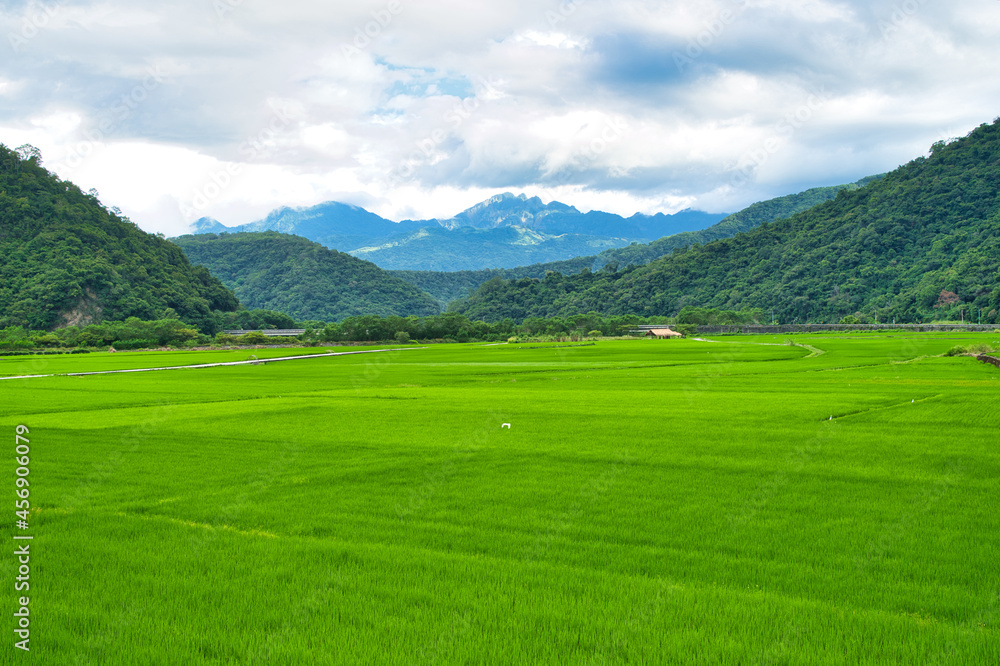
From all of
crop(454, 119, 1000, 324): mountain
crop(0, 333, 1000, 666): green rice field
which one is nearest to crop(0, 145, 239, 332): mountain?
crop(454, 119, 1000, 324): mountain

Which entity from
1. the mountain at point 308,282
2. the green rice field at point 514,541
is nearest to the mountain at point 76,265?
the mountain at point 308,282

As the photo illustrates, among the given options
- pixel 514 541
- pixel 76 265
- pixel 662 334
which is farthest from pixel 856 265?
pixel 514 541

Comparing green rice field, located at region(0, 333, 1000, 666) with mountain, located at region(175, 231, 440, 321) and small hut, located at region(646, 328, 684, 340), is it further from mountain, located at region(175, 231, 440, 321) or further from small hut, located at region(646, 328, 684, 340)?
mountain, located at region(175, 231, 440, 321)

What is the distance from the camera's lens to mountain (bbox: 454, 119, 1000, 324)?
389 ft

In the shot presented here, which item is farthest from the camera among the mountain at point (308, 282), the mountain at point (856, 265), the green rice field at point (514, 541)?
the mountain at point (308, 282)

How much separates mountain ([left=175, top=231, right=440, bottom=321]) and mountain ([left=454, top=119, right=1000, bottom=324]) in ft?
75.5

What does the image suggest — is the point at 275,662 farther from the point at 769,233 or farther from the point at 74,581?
the point at 769,233

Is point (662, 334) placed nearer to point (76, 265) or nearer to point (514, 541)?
point (76, 265)

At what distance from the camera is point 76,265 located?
96000mm

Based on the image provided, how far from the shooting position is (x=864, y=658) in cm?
526

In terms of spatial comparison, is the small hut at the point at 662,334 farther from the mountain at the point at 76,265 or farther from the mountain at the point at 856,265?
the mountain at the point at 76,265

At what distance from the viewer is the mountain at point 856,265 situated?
119 m

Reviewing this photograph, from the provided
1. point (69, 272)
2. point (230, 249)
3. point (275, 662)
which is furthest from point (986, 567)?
point (230, 249)

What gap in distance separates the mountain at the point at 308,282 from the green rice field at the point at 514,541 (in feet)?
499
